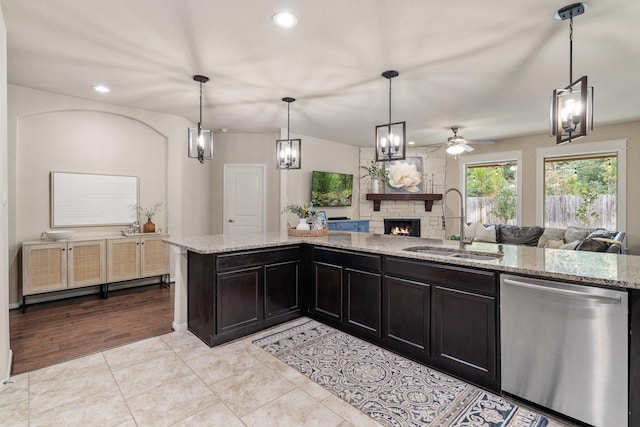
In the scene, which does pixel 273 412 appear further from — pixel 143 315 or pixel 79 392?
pixel 143 315

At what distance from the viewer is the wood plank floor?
2801 mm

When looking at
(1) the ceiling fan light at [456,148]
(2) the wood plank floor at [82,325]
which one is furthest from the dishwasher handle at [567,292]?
(1) the ceiling fan light at [456,148]

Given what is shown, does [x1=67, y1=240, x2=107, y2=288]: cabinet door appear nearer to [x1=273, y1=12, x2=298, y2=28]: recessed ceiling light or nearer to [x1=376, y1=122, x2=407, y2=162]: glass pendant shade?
[x1=273, y1=12, x2=298, y2=28]: recessed ceiling light

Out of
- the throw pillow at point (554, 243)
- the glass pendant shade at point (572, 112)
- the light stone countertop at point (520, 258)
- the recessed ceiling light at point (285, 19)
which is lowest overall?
the throw pillow at point (554, 243)

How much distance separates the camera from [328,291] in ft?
11.1

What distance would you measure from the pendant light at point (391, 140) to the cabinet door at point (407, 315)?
131 cm

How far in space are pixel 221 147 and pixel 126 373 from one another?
457 centimetres

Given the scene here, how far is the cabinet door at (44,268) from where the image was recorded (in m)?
3.82

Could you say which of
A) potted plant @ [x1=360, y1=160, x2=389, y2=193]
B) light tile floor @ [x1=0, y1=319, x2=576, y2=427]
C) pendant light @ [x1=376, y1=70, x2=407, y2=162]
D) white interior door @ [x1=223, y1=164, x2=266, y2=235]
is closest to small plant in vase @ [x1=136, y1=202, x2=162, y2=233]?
white interior door @ [x1=223, y1=164, x2=266, y2=235]

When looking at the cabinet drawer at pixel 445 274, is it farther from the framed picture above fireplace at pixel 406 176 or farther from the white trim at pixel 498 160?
the white trim at pixel 498 160

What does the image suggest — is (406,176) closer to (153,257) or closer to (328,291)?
(328,291)

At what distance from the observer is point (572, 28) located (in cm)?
248

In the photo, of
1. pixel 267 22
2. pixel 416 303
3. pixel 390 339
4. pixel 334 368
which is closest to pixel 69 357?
pixel 334 368

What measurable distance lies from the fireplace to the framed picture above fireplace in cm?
70
